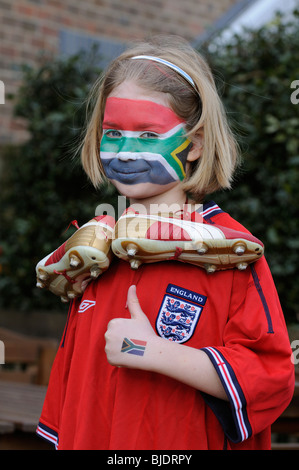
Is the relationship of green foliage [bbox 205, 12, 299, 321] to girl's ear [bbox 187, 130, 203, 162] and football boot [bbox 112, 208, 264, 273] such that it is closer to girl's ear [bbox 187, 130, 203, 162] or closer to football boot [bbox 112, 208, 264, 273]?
girl's ear [bbox 187, 130, 203, 162]

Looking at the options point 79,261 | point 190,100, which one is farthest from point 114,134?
point 79,261

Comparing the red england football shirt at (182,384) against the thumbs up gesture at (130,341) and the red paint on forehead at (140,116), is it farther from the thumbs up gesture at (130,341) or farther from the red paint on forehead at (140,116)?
the red paint on forehead at (140,116)

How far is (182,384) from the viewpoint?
1.46 m

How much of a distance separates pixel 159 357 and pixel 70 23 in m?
5.75

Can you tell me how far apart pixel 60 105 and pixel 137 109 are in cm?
354

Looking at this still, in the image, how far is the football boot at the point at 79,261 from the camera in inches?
60.3

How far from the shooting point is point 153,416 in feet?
4.72

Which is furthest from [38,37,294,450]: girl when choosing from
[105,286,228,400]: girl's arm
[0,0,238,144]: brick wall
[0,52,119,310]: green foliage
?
[0,0,238,144]: brick wall

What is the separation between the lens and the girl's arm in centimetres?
140

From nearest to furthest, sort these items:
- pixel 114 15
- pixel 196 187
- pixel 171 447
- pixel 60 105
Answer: pixel 171 447, pixel 196 187, pixel 60 105, pixel 114 15

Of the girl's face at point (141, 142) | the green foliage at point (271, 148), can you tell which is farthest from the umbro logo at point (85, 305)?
the green foliage at point (271, 148)

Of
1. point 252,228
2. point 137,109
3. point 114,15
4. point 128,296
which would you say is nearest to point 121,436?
point 128,296

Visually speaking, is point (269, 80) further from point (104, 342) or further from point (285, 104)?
point (104, 342)

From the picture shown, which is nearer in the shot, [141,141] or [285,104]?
[141,141]
